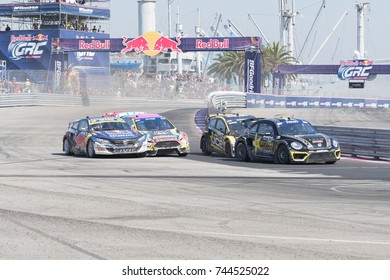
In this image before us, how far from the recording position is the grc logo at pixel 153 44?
62.0 metres

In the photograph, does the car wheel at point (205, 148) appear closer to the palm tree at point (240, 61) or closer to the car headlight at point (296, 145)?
the car headlight at point (296, 145)

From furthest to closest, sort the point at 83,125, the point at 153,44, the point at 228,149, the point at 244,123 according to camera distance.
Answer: the point at 153,44
the point at 83,125
the point at 244,123
the point at 228,149

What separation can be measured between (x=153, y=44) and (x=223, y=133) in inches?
1428

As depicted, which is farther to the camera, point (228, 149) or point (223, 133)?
point (223, 133)

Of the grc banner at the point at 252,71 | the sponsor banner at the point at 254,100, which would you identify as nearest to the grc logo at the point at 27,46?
the grc banner at the point at 252,71

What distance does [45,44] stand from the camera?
261 feet

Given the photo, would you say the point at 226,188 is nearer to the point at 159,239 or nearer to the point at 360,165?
the point at 159,239

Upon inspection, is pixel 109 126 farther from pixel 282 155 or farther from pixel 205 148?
pixel 282 155

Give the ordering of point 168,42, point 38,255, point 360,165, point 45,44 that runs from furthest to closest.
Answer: point 45,44 → point 168,42 → point 360,165 → point 38,255

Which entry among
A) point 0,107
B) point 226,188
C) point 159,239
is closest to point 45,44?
point 0,107

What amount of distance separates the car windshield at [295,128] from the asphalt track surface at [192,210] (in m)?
1.26

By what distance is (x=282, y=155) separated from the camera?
2331cm

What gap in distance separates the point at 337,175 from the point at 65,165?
7.04 m

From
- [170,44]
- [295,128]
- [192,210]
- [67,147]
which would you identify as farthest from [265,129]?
[170,44]
